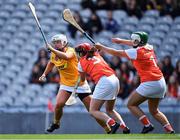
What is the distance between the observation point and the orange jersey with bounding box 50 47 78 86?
65.8 ft

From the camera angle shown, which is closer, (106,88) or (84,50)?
(106,88)

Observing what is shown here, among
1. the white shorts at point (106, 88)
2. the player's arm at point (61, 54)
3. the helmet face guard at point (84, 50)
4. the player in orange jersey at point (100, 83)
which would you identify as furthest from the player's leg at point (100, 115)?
the player's arm at point (61, 54)

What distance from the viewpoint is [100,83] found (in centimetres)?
1909

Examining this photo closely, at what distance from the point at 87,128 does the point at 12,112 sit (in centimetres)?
191

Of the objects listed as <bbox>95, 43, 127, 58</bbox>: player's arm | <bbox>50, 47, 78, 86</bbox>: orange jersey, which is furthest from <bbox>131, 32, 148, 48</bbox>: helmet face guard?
<bbox>50, 47, 78, 86</bbox>: orange jersey

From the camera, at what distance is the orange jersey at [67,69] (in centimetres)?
2005

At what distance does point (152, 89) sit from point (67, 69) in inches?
78.9

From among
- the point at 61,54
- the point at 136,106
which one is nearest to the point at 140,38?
the point at 136,106

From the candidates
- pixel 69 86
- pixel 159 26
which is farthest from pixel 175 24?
pixel 69 86

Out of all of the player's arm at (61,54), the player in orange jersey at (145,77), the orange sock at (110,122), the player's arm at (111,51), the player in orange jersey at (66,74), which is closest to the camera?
the player's arm at (111,51)

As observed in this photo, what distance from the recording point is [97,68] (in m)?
19.2

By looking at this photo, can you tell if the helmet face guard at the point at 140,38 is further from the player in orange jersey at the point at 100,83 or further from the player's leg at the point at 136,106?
the player's leg at the point at 136,106

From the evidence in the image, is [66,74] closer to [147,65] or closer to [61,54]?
[61,54]

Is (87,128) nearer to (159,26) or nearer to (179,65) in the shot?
(179,65)
